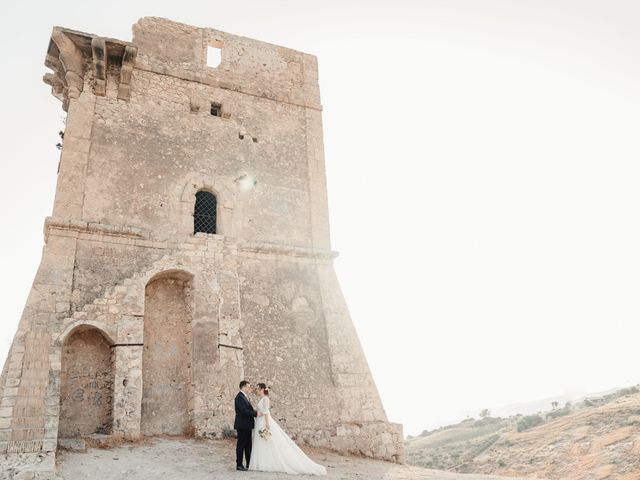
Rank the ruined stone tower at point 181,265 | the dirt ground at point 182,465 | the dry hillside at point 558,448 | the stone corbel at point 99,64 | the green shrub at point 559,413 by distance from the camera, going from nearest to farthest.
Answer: the dirt ground at point 182,465 → the ruined stone tower at point 181,265 → the stone corbel at point 99,64 → the dry hillside at point 558,448 → the green shrub at point 559,413

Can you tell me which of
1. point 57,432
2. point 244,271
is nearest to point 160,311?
point 244,271

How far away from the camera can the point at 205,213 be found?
11.7m

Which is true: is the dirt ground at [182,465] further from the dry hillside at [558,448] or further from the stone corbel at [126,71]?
the stone corbel at [126,71]

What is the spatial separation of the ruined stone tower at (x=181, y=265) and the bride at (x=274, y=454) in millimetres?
1781

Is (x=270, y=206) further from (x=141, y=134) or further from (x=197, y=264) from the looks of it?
(x=141, y=134)

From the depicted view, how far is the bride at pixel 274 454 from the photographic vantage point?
745 centimetres

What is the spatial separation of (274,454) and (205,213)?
19.3 ft

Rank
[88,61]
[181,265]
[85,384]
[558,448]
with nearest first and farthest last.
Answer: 1. [85,384]
2. [181,265]
3. [88,61]
4. [558,448]

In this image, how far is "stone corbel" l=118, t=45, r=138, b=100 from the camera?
11531 millimetres

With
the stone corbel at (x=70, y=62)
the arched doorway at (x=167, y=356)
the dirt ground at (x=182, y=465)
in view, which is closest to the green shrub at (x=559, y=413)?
the dirt ground at (x=182, y=465)

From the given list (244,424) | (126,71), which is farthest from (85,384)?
(126,71)

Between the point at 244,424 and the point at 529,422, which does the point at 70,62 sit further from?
the point at 529,422

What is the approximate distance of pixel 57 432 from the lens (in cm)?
815

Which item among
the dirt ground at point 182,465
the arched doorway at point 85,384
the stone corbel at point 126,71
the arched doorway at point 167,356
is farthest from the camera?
the stone corbel at point 126,71
